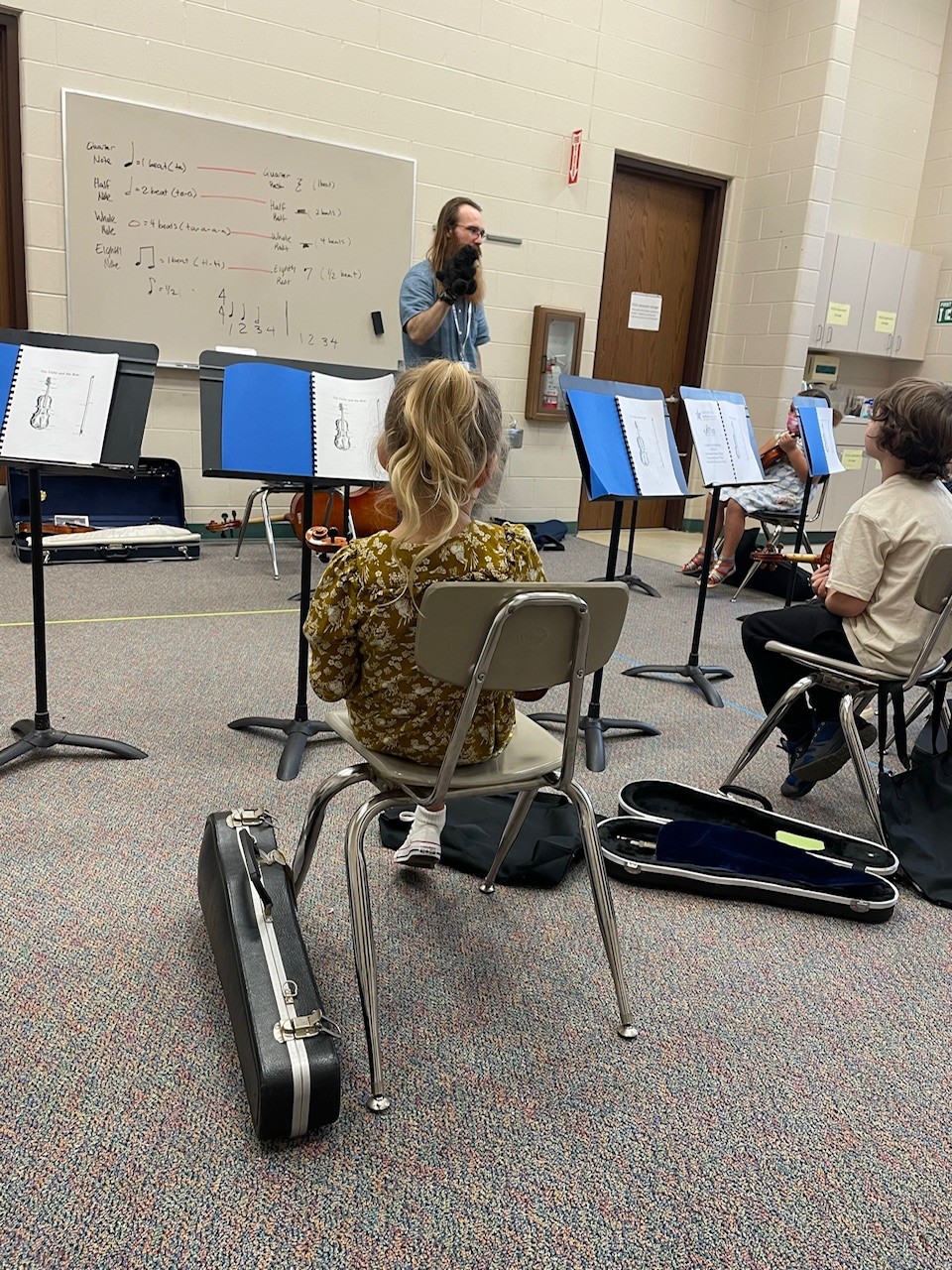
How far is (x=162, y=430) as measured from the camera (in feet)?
14.7

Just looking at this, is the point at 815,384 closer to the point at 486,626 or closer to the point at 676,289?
the point at 676,289

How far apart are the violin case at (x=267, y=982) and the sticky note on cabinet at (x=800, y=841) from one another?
3.51 feet

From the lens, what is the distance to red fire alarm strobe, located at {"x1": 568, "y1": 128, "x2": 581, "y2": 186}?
5.12 meters

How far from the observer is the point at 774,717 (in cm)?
212

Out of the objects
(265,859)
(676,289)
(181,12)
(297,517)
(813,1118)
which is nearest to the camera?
(813,1118)

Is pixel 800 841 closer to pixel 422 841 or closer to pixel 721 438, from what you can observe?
pixel 422 841

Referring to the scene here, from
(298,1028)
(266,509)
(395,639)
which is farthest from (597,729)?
(266,509)

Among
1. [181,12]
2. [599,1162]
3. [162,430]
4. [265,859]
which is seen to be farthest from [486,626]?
[181,12]

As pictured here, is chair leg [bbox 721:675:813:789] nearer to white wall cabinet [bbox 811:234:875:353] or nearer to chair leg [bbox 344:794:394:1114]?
chair leg [bbox 344:794:394:1114]

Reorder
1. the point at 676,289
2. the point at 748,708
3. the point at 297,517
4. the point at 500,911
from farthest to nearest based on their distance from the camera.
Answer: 1. the point at 676,289
2. the point at 297,517
3. the point at 748,708
4. the point at 500,911

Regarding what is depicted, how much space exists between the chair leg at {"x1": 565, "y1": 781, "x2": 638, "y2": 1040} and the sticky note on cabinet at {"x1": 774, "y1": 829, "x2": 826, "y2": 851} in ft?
2.12

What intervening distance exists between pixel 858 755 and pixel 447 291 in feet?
6.19

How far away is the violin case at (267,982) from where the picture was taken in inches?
43.9

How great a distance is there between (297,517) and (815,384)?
384 centimetres
